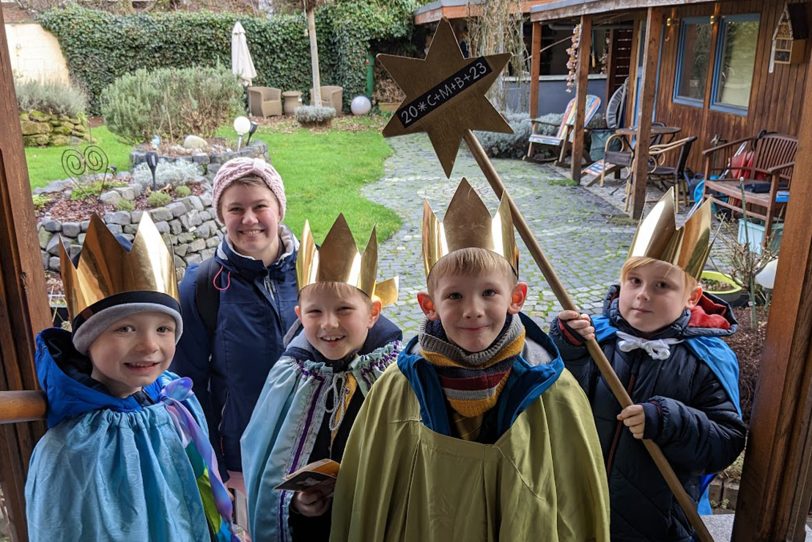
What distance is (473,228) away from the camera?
1.77 meters

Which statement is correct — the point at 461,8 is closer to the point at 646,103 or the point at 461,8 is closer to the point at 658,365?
the point at 646,103

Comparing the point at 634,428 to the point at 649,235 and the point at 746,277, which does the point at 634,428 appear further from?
the point at 746,277

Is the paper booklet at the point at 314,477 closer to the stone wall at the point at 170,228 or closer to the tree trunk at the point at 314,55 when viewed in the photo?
the stone wall at the point at 170,228

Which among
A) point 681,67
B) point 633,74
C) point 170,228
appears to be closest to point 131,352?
point 170,228

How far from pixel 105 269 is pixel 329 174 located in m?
11.1

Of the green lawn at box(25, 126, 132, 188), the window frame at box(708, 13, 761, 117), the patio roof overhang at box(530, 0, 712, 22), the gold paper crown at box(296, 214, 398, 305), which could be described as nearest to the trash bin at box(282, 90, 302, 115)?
the green lawn at box(25, 126, 132, 188)

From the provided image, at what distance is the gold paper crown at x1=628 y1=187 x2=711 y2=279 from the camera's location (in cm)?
207

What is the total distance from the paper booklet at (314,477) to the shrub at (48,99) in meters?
15.8

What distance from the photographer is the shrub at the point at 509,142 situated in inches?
563

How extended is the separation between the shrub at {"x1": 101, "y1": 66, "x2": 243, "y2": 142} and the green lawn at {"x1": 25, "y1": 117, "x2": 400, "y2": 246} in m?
0.80

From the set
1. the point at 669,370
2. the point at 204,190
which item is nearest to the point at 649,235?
the point at 669,370

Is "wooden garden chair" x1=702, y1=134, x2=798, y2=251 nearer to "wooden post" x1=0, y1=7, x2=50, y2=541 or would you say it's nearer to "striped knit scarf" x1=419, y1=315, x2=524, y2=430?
"striped knit scarf" x1=419, y1=315, x2=524, y2=430

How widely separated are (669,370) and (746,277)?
120 inches

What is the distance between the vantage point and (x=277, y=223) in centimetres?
248
